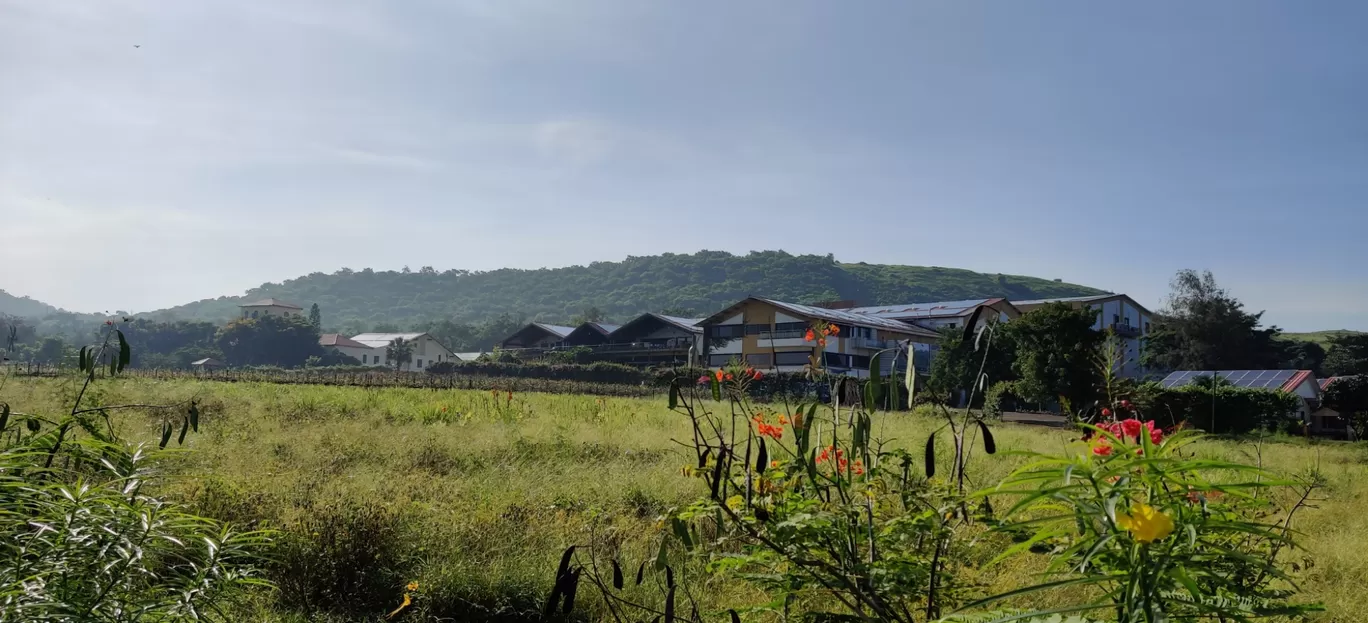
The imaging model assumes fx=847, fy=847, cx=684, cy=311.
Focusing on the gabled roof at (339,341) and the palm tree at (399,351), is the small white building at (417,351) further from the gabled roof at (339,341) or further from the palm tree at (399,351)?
the palm tree at (399,351)

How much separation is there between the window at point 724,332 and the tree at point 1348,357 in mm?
27172

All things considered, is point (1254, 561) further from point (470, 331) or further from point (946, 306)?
point (470, 331)

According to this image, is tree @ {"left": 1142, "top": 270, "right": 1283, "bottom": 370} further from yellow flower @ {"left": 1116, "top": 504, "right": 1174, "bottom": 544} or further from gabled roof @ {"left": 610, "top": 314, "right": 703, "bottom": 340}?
yellow flower @ {"left": 1116, "top": 504, "right": 1174, "bottom": 544}

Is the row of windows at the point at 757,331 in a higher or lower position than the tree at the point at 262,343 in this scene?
higher

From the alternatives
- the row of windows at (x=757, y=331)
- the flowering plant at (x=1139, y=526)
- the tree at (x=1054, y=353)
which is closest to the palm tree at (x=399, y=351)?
the row of windows at (x=757, y=331)

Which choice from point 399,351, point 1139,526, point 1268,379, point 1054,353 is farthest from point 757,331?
point 1139,526

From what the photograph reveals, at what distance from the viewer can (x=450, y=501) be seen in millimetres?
6227

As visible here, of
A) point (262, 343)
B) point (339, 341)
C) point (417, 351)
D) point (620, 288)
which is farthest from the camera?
point (620, 288)

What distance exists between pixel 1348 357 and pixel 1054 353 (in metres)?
29.5

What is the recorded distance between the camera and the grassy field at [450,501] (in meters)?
4.45

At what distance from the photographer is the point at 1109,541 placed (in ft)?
3.02

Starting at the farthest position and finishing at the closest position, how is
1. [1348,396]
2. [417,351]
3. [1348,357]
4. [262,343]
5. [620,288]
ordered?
[620,288], [417,351], [262,343], [1348,357], [1348,396]

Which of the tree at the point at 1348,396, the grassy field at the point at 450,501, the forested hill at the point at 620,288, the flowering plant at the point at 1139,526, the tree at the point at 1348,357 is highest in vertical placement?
the forested hill at the point at 620,288

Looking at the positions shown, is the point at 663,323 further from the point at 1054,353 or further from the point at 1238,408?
the point at 1238,408
